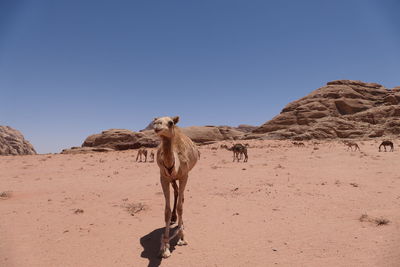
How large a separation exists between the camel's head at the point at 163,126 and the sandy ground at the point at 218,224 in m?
2.76

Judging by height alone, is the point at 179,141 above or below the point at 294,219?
above

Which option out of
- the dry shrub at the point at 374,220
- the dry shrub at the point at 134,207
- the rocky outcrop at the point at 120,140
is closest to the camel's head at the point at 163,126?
the dry shrub at the point at 134,207

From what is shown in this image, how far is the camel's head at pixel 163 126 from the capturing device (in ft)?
16.3

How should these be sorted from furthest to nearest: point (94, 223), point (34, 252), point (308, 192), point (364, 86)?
point (364, 86) → point (308, 192) → point (94, 223) → point (34, 252)

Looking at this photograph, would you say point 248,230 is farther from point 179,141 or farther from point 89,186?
point 89,186

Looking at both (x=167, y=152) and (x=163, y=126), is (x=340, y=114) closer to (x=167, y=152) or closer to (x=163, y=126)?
(x=167, y=152)

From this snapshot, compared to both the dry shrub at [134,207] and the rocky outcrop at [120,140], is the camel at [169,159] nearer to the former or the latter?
the dry shrub at [134,207]

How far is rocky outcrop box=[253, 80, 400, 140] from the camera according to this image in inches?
2421

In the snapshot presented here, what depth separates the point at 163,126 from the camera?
16.6ft

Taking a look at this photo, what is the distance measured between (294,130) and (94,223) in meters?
65.9

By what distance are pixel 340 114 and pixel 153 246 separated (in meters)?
80.6

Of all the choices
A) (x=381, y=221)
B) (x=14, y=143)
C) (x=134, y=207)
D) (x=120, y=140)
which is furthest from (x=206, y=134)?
(x=381, y=221)

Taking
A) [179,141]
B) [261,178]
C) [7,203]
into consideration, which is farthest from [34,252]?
[261,178]

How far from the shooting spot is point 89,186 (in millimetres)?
12578
